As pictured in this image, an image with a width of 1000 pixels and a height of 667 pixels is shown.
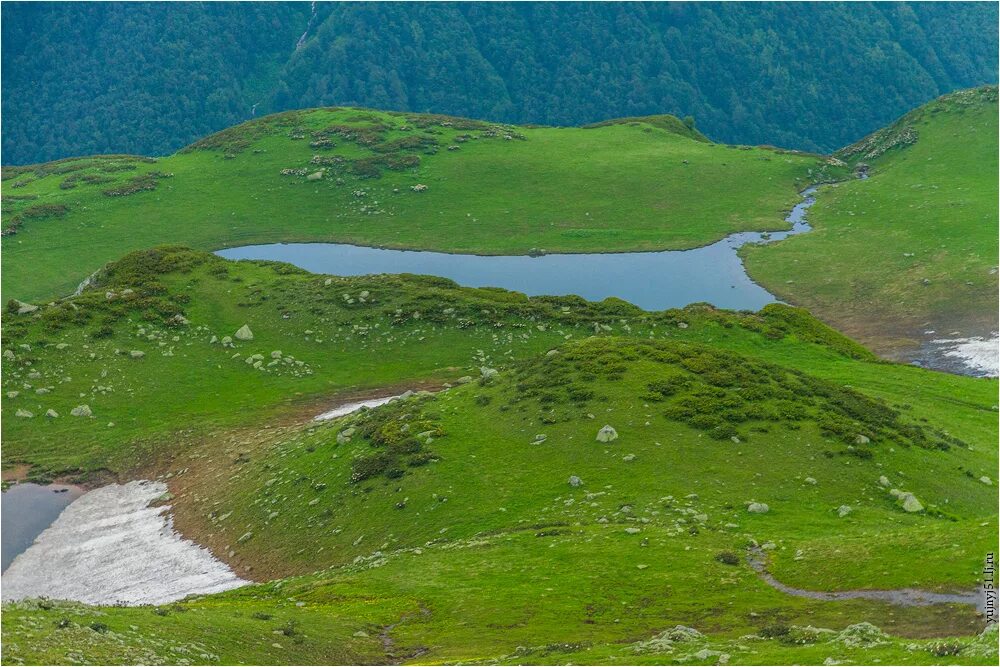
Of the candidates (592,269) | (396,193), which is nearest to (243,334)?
(592,269)

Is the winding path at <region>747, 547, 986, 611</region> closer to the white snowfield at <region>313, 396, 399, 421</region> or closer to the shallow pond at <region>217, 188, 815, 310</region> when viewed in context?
the white snowfield at <region>313, 396, 399, 421</region>

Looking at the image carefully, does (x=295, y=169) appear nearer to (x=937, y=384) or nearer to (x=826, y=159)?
(x=826, y=159)

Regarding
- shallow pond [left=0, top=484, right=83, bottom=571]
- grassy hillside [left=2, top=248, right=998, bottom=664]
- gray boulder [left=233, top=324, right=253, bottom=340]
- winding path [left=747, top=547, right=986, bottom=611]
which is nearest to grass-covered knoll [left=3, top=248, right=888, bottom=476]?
grassy hillside [left=2, top=248, right=998, bottom=664]

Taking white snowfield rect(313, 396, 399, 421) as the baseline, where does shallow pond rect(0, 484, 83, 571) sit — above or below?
above

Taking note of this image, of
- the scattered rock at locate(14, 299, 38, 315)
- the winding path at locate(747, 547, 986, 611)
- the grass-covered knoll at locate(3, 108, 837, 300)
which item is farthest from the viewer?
the grass-covered knoll at locate(3, 108, 837, 300)

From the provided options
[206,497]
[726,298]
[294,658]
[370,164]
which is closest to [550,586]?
[294,658]

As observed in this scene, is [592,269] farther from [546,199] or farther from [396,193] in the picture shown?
[396,193]
